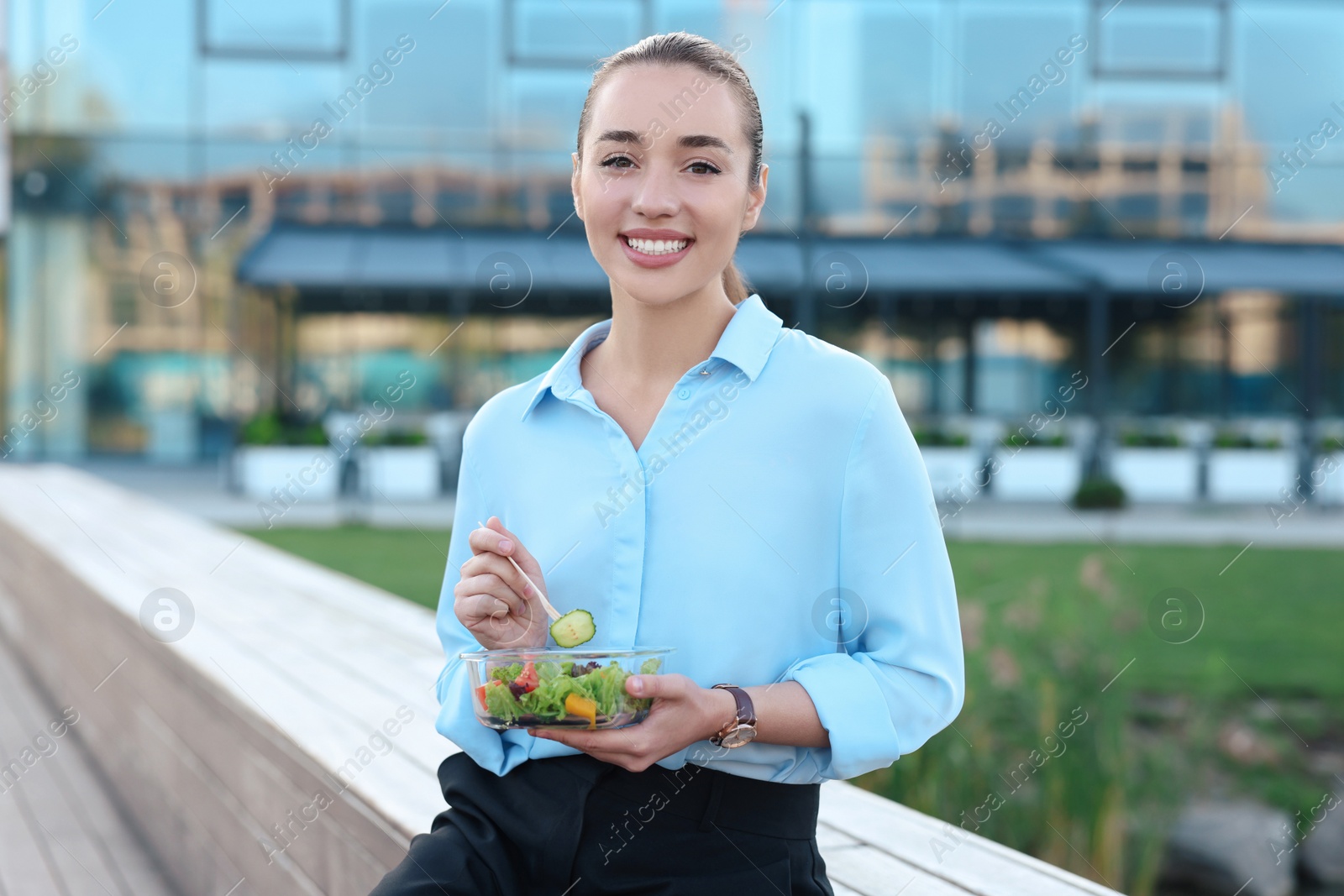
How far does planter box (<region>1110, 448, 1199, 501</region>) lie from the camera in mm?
17141

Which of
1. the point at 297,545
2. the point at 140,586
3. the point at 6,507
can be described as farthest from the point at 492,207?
the point at 140,586

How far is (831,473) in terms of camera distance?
5.12 feet

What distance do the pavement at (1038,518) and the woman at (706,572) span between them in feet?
34.6

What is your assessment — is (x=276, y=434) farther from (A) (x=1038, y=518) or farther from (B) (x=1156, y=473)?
(B) (x=1156, y=473)

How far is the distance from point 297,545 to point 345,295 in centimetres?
965

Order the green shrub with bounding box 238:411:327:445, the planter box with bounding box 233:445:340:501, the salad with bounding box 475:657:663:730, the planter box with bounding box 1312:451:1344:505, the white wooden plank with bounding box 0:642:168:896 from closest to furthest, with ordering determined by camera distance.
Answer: the salad with bounding box 475:657:663:730 → the white wooden plank with bounding box 0:642:168:896 → the planter box with bounding box 233:445:340:501 → the green shrub with bounding box 238:411:327:445 → the planter box with bounding box 1312:451:1344:505

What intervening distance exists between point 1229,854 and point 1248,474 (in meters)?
13.1

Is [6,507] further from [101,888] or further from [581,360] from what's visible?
[581,360]

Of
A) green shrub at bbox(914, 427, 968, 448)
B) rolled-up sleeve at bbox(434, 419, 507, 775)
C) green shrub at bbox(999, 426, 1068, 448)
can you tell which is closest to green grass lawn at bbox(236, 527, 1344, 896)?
rolled-up sleeve at bbox(434, 419, 507, 775)

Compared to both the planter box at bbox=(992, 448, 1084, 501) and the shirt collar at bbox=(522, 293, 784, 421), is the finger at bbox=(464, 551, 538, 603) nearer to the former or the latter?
the shirt collar at bbox=(522, 293, 784, 421)

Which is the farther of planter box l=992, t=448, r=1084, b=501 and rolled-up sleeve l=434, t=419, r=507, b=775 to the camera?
planter box l=992, t=448, r=1084, b=501

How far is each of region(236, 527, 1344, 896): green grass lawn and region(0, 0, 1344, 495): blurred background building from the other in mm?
10359

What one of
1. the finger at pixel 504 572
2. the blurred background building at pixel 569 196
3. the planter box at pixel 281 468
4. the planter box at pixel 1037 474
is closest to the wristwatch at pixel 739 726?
the finger at pixel 504 572

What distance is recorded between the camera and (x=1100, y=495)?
15070 millimetres
